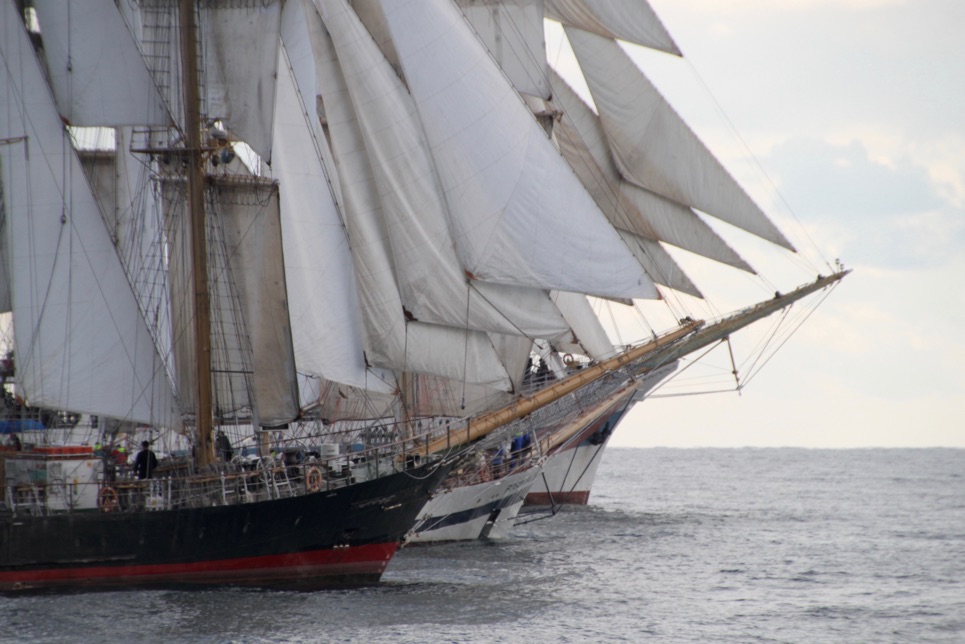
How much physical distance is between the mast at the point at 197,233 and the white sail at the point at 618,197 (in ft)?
55.0

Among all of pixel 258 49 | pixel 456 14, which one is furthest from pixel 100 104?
pixel 456 14

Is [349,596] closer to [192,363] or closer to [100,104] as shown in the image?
[192,363]

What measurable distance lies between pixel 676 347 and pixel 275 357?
1027cm

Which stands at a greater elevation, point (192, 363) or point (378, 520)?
point (192, 363)

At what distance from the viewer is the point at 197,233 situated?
112ft

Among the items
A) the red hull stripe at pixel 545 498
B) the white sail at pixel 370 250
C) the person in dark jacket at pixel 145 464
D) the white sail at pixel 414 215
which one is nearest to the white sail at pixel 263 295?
the white sail at pixel 370 250

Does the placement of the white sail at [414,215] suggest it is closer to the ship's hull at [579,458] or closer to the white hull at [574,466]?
the ship's hull at [579,458]

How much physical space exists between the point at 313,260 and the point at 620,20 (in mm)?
15654

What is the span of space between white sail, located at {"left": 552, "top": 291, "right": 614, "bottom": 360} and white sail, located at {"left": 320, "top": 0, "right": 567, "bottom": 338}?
12.0m

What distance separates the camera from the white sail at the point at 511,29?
156 ft

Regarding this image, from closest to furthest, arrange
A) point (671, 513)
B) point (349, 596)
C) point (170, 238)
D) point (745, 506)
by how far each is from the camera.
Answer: point (349, 596) → point (170, 238) → point (671, 513) → point (745, 506)

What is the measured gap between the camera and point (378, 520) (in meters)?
33.1

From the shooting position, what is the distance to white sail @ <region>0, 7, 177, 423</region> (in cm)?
3397

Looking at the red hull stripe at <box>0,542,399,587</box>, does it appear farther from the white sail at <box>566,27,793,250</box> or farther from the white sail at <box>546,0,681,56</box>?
the white sail at <box>546,0,681,56</box>
